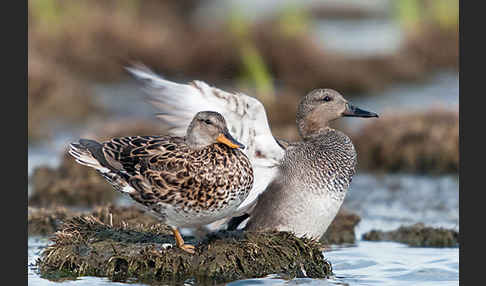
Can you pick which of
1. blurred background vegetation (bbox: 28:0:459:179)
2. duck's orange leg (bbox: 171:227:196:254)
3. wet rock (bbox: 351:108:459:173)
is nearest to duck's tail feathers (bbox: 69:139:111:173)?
duck's orange leg (bbox: 171:227:196:254)

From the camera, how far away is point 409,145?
10836 mm

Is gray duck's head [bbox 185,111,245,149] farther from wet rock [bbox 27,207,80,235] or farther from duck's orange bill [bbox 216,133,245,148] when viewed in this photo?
wet rock [bbox 27,207,80,235]

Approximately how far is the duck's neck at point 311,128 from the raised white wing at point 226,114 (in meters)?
0.47

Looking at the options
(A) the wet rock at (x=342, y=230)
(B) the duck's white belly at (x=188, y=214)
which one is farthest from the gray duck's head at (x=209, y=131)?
(A) the wet rock at (x=342, y=230)

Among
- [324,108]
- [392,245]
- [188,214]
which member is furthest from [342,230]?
[188,214]

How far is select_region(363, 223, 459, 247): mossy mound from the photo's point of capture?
7.64 meters

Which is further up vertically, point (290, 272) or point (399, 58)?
point (399, 58)

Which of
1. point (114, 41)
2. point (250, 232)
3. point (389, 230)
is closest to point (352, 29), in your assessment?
point (114, 41)

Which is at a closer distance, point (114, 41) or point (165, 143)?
point (165, 143)

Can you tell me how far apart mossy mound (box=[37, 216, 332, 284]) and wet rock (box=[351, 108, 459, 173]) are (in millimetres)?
4704

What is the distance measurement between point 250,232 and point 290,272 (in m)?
0.37

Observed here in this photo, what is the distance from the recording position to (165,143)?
5.97m

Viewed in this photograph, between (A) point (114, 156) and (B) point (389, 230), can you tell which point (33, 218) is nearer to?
(A) point (114, 156)

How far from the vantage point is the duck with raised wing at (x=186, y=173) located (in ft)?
18.4
